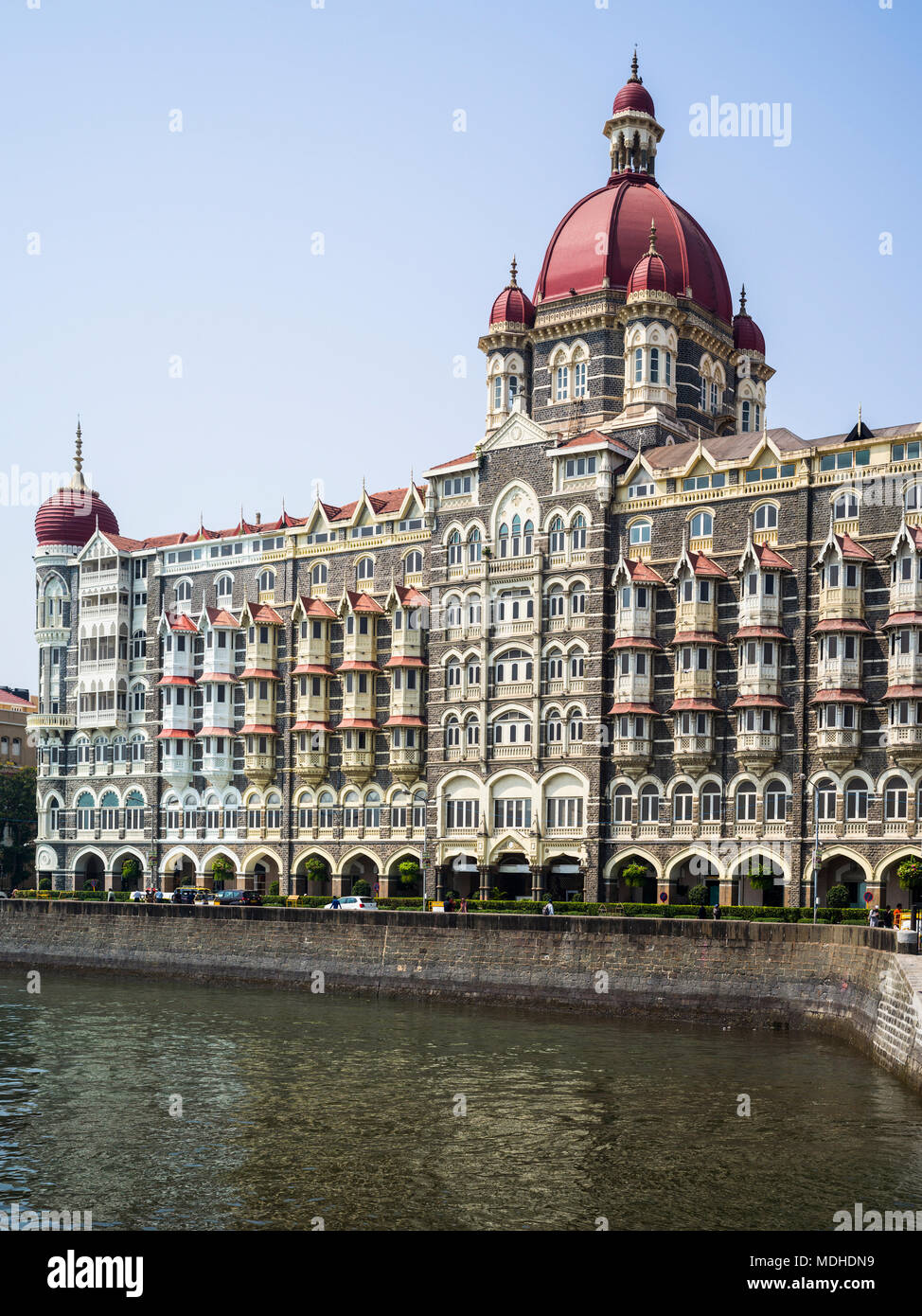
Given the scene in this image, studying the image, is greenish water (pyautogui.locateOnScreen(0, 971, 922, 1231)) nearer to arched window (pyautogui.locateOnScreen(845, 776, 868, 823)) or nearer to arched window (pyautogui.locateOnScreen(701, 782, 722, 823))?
arched window (pyautogui.locateOnScreen(845, 776, 868, 823))

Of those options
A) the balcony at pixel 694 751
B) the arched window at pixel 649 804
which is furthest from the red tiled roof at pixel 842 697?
the arched window at pixel 649 804

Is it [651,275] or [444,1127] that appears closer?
[444,1127]

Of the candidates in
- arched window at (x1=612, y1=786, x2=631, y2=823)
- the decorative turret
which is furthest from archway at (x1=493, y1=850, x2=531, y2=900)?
the decorative turret

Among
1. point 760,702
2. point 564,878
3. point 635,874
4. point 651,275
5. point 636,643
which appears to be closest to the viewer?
point 760,702

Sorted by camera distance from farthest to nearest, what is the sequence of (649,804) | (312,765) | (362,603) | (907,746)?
(312,765) < (362,603) < (649,804) < (907,746)

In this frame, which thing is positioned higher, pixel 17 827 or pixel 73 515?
pixel 73 515

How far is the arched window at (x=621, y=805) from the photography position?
7544 cm

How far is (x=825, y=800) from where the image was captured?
68812 mm

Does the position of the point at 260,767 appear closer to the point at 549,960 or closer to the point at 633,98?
the point at 549,960

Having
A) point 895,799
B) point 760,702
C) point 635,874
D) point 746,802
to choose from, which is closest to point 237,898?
point 635,874

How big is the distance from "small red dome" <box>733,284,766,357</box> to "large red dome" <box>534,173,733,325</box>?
2.11m

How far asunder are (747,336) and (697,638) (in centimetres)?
2847

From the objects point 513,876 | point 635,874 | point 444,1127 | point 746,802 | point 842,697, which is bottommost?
point 444,1127
